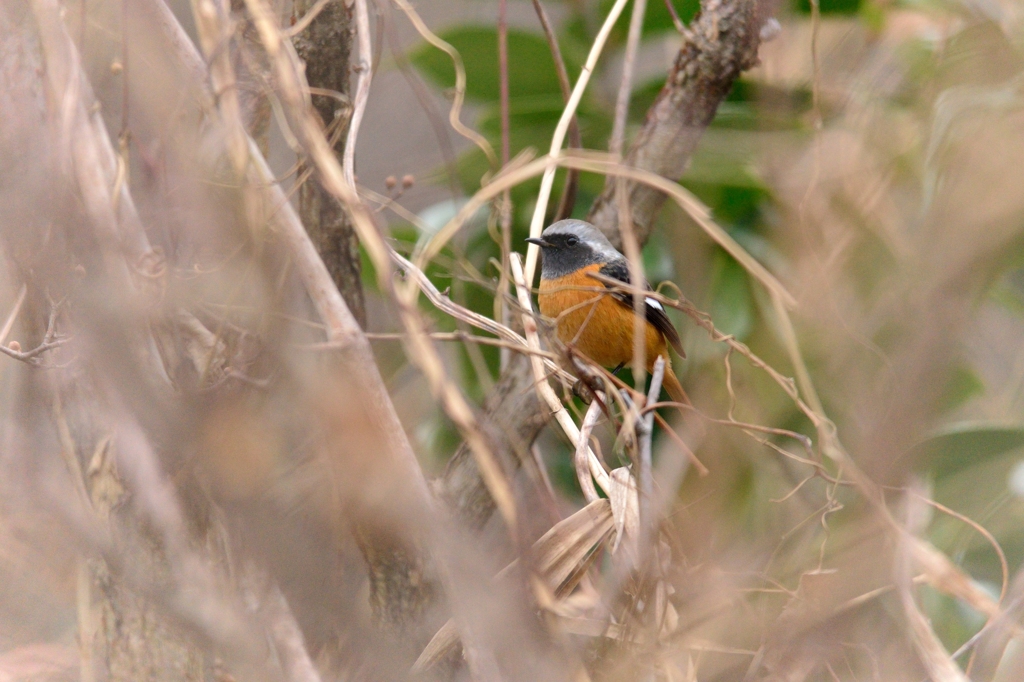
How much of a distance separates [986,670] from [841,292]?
59 cm

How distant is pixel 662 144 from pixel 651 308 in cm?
71

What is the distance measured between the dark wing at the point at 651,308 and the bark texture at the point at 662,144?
34 centimetres

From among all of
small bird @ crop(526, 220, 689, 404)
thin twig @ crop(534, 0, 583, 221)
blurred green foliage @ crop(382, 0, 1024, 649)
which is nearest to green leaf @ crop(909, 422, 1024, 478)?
blurred green foliage @ crop(382, 0, 1024, 649)

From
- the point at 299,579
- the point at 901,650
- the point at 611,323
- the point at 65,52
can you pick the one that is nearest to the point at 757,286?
the point at 611,323

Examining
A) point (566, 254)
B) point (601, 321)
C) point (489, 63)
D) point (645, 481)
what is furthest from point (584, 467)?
point (489, 63)

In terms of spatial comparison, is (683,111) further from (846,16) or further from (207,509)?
(207,509)

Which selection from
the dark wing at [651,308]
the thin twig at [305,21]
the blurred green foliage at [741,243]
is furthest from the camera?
the dark wing at [651,308]

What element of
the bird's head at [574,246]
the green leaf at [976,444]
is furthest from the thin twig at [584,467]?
the green leaf at [976,444]

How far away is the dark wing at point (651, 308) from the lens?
2877 mm

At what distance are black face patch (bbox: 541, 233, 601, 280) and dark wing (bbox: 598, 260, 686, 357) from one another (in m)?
0.10

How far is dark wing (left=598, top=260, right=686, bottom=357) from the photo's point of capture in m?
2.88

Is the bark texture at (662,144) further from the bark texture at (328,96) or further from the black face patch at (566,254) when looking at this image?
the bark texture at (328,96)

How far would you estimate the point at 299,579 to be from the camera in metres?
1.36

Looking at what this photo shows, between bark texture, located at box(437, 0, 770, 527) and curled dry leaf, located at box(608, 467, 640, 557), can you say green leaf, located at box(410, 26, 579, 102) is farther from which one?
curled dry leaf, located at box(608, 467, 640, 557)
